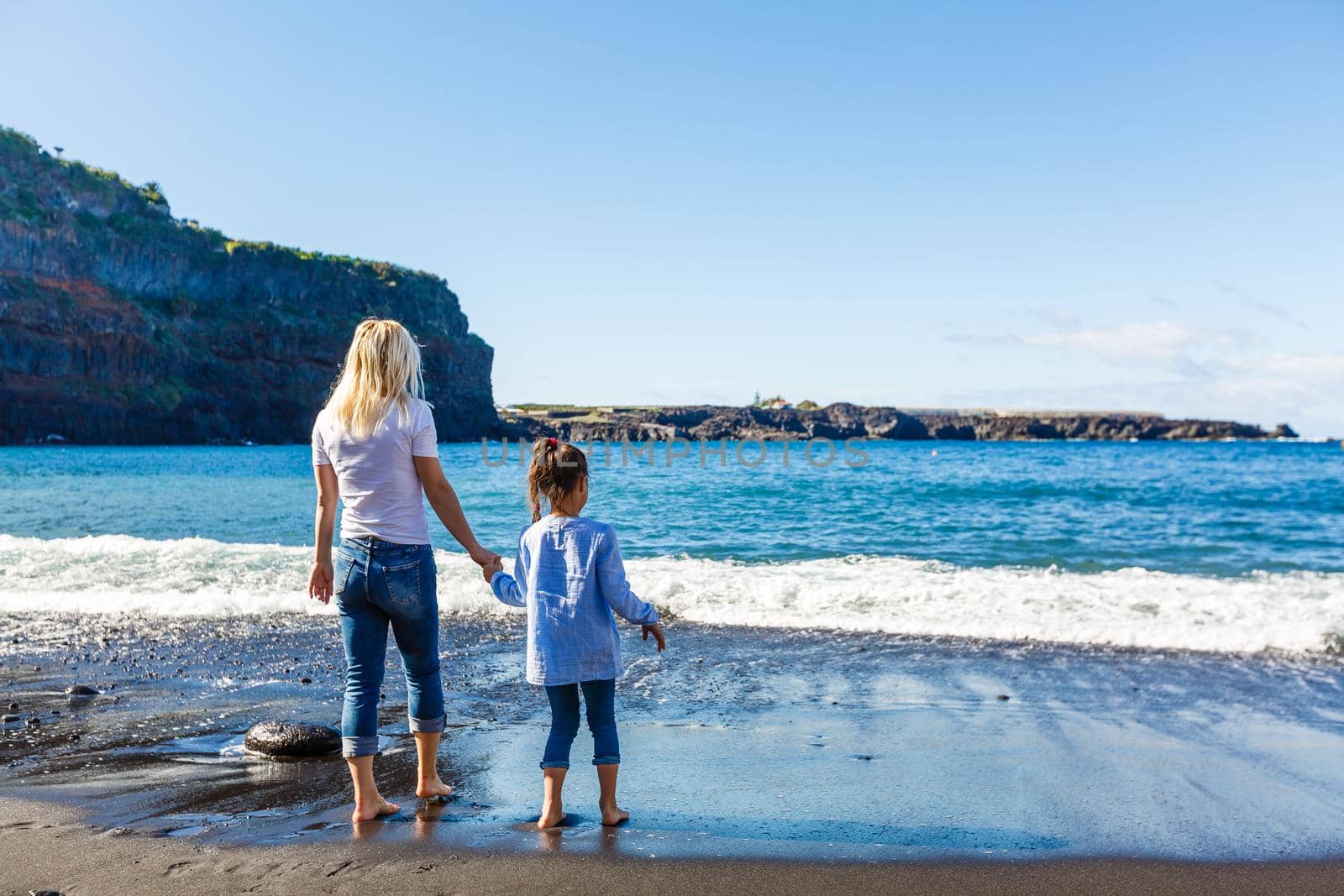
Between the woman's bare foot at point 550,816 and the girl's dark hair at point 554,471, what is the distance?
110 cm

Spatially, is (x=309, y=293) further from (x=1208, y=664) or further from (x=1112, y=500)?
(x=1208, y=664)

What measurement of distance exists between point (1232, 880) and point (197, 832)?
3.69m

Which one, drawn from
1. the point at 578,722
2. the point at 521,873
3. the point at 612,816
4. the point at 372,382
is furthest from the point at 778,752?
the point at 372,382

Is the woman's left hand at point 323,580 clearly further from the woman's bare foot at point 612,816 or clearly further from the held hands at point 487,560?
the woman's bare foot at point 612,816

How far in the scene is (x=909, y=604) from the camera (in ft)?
30.4

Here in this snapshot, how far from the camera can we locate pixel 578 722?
11.6 ft

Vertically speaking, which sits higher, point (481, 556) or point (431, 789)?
point (481, 556)

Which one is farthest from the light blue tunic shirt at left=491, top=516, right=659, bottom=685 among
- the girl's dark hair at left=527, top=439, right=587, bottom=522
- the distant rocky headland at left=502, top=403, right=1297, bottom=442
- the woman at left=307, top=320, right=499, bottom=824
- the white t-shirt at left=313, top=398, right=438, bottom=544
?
the distant rocky headland at left=502, top=403, right=1297, bottom=442

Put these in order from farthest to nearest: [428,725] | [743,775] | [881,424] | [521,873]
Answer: [881,424] → [743,775] → [428,725] → [521,873]

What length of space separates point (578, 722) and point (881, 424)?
115m

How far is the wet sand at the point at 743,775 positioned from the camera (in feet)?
10.3

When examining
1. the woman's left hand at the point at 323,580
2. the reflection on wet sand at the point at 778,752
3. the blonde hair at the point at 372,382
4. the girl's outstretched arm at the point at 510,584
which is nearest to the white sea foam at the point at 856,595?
the reflection on wet sand at the point at 778,752

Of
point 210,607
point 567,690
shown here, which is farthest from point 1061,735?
point 210,607

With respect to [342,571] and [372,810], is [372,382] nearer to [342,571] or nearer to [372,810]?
[342,571]
